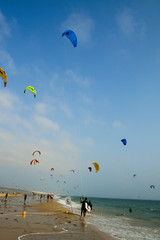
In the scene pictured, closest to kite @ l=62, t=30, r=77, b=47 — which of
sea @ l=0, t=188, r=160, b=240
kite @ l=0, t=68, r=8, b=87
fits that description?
kite @ l=0, t=68, r=8, b=87

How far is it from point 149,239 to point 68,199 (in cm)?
962

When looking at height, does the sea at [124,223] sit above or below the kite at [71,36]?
below

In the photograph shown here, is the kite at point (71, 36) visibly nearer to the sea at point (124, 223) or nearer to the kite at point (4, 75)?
the kite at point (4, 75)

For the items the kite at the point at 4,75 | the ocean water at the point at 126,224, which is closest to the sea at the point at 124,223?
the ocean water at the point at 126,224

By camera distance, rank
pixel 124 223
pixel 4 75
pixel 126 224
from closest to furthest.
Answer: pixel 4 75, pixel 126 224, pixel 124 223

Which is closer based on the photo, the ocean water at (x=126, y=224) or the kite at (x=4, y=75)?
the kite at (x=4, y=75)

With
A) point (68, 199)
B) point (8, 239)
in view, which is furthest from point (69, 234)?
point (68, 199)

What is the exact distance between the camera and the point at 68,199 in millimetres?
20875

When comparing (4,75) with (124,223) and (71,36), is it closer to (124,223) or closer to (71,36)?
(71,36)

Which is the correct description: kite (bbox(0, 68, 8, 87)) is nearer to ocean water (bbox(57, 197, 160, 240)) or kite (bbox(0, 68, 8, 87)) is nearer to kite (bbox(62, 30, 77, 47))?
kite (bbox(62, 30, 77, 47))

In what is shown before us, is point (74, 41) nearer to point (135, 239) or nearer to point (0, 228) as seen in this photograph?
point (0, 228)

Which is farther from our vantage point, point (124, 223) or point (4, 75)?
point (124, 223)

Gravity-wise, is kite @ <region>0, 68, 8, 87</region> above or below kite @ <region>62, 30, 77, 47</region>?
below

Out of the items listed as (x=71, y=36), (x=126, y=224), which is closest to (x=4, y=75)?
(x=71, y=36)
